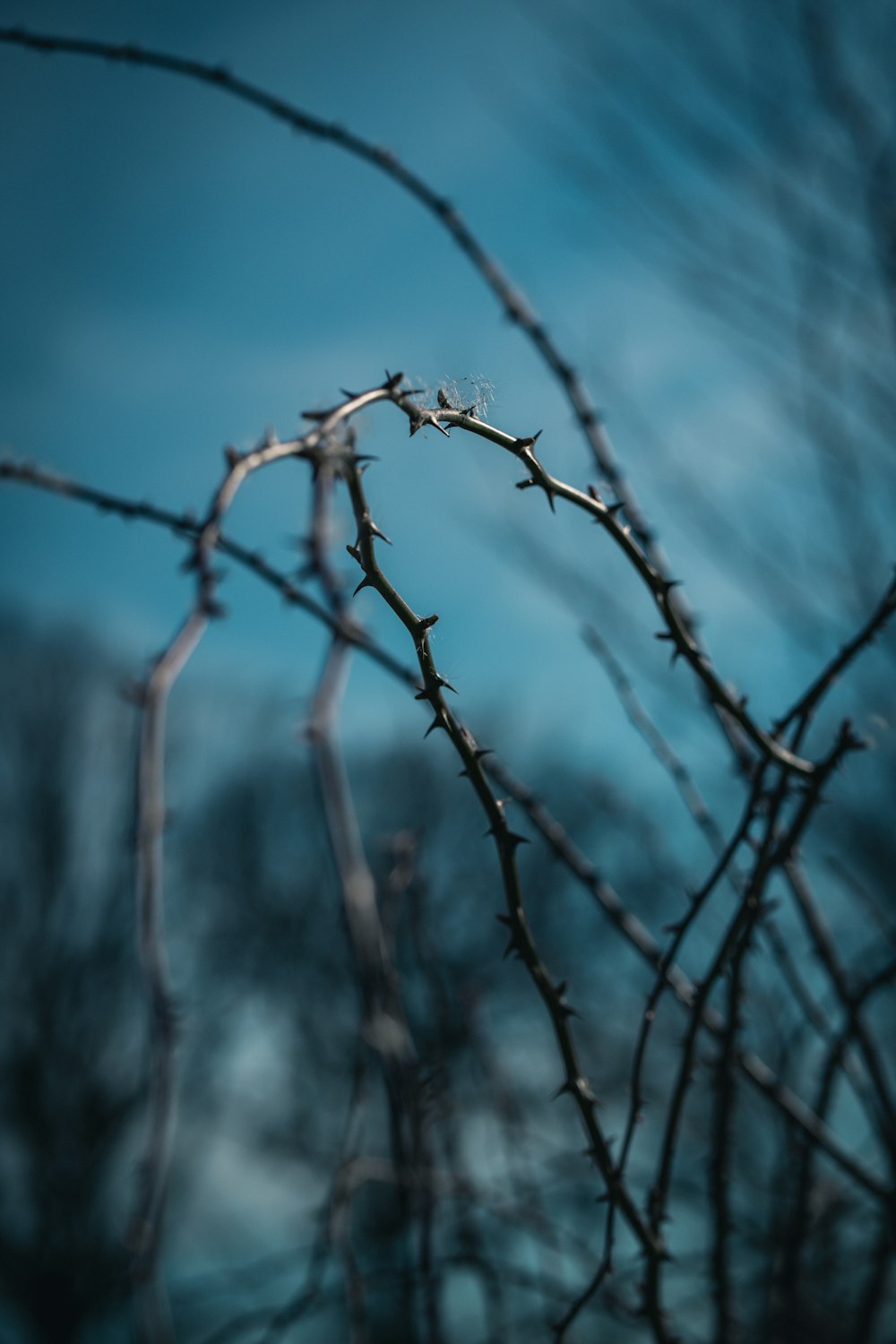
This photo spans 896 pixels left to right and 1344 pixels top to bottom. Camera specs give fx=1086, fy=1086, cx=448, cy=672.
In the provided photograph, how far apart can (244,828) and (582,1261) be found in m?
9.47

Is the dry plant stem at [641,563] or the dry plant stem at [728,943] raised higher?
the dry plant stem at [641,563]

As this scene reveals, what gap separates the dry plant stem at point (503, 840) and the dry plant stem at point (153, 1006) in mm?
148

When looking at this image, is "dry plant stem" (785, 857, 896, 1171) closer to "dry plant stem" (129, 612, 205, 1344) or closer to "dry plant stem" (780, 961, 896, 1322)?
"dry plant stem" (780, 961, 896, 1322)

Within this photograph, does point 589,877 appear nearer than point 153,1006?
No

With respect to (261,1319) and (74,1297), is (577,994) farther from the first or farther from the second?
(74,1297)

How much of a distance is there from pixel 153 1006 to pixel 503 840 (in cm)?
22

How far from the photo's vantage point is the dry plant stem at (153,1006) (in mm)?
563

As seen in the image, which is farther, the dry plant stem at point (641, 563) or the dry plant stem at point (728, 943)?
the dry plant stem at point (728, 943)

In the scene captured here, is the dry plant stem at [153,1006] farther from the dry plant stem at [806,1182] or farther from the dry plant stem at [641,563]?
the dry plant stem at [806,1182]

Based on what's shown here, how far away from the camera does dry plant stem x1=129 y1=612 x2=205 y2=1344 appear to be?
0.56m

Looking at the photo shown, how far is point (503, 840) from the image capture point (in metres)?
0.53

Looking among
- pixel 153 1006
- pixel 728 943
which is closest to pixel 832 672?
pixel 728 943

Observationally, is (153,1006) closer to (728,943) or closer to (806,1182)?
(728,943)

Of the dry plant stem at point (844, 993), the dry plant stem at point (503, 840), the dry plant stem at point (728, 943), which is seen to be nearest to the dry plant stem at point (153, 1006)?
the dry plant stem at point (503, 840)
